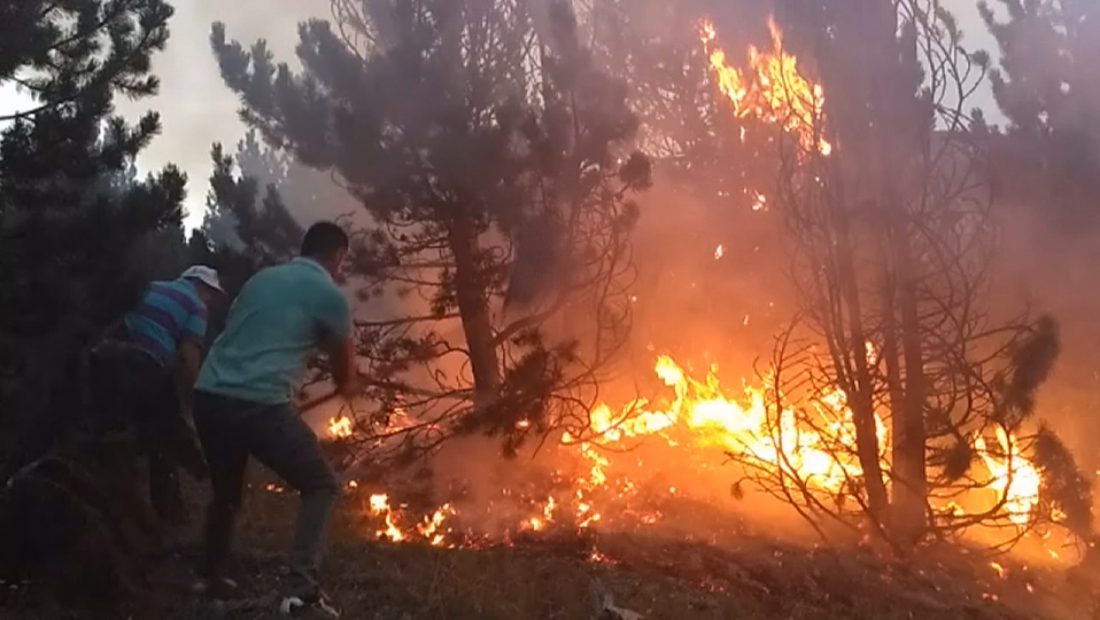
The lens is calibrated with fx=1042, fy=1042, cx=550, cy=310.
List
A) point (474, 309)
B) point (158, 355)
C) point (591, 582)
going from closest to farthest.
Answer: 1. point (158, 355)
2. point (591, 582)
3. point (474, 309)

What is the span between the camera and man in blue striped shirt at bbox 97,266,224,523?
242 inches

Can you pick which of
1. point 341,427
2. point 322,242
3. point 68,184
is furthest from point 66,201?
point 322,242

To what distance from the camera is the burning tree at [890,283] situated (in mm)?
9570

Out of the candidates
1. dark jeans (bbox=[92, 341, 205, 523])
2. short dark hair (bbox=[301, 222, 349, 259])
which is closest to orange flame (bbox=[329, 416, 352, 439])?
dark jeans (bbox=[92, 341, 205, 523])

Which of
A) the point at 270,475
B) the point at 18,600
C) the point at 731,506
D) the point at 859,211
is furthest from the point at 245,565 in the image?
the point at 859,211

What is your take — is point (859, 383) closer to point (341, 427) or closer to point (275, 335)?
point (341, 427)

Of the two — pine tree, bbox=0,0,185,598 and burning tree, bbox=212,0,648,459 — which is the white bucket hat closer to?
pine tree, bbox=0,0,185,598

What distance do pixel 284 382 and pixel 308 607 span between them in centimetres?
109

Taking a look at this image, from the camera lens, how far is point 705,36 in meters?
12.0

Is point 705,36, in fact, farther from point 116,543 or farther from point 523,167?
point 116,543

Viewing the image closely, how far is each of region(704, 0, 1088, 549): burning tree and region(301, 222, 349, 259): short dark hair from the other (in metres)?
5.23

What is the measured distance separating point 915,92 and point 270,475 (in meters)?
7.46

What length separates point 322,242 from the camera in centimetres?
518

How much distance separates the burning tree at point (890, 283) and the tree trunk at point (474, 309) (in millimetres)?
2663
